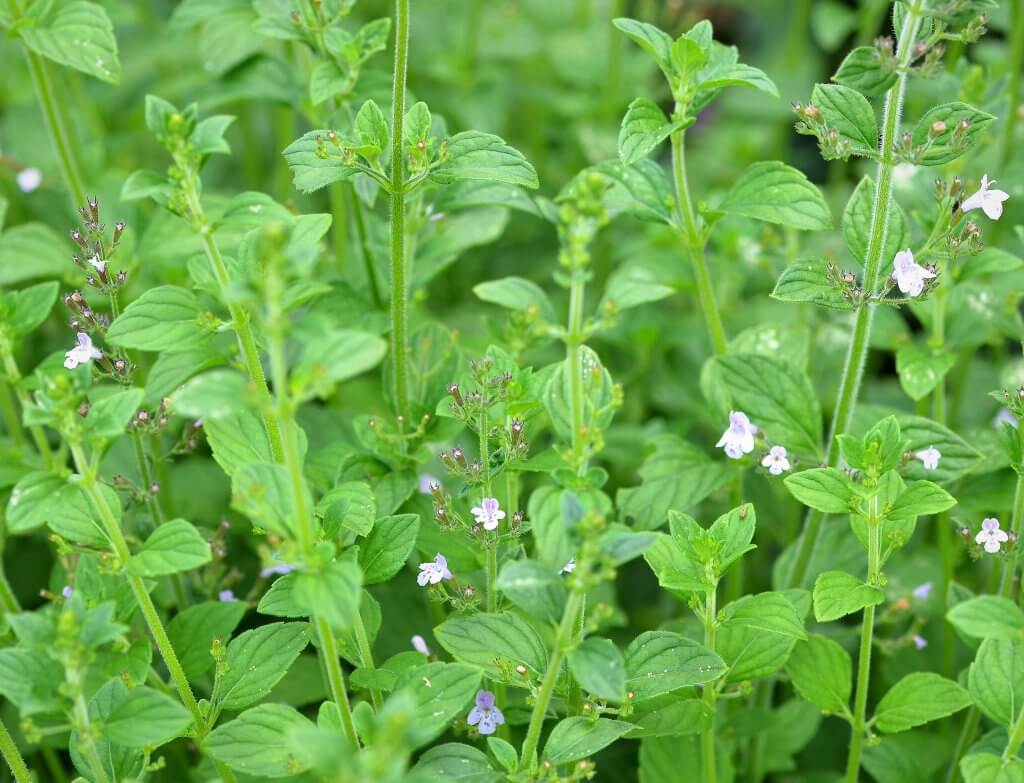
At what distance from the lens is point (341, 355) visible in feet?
5.05

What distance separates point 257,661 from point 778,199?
1362 millimetres

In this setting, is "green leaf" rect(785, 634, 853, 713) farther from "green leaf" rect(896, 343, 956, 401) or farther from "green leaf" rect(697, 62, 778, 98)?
"green leaf" rect(697, 62, 778, 98)

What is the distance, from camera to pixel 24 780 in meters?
2.04

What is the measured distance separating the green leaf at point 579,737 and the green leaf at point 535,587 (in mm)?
261

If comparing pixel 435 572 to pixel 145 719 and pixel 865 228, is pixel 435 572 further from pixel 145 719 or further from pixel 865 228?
pixel 865 228

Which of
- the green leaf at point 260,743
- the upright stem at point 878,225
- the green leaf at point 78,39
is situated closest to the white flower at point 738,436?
the upright stem at point 878,225

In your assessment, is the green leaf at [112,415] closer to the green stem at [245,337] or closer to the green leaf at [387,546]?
the green stem at [245,337]

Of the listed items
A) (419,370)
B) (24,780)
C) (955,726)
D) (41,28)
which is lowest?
(955,726)

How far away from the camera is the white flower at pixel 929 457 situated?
88.0 inches

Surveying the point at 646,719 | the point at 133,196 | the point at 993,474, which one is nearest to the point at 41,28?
the point at 133,196

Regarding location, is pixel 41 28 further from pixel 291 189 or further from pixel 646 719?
pixel 646 719

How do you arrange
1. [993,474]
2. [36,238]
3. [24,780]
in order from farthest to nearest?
[36,238] → [993,474] → [24,780]

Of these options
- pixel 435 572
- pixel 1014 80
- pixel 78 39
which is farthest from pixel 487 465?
pixel 1014 80

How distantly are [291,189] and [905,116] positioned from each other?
94.6 inches
